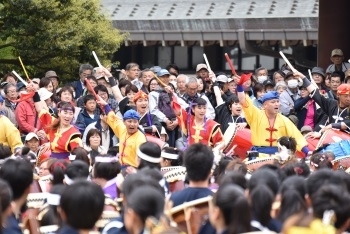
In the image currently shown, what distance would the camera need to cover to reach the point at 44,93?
1491 cm

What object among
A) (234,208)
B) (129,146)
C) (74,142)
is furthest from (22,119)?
(234,208)

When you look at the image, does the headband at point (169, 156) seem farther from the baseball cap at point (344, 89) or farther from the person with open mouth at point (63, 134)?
the baseball cap at point (344, 89)

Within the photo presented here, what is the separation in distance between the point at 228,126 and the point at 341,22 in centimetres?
560

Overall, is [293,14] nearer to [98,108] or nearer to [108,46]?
[108,46]

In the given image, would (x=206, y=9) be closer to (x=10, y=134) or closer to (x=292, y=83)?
(x=292, y=83)

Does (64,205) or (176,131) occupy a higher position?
(64,205)

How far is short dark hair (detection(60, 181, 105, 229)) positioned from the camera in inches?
251

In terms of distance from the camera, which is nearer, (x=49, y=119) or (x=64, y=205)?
(x=64, y=205)

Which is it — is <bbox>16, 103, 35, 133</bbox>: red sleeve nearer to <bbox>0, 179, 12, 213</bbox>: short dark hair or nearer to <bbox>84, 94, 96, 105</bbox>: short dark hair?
<bbox>84, 94, 96, 105</bbox>: short dark hair

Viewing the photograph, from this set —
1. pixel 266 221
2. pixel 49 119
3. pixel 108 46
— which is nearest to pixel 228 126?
pixel 49 119

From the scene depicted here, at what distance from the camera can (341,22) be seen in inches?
766

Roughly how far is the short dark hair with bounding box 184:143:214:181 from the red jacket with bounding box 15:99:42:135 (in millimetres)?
6879

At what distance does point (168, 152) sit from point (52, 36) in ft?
25.2

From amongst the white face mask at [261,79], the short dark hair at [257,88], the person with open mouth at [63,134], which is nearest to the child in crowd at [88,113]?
the person with open mouth at [63,134]
